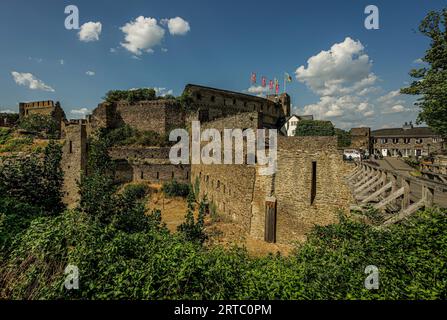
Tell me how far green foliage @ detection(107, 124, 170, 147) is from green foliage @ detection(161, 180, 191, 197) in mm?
9008

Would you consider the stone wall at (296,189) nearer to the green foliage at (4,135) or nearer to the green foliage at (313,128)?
the green foliage at (4,135)

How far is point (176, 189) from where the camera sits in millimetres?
26359

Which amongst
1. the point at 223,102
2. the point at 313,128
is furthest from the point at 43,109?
the point at 313,128

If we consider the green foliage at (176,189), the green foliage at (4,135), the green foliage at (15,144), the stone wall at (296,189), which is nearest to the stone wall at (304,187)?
the stone wall at (296,189)

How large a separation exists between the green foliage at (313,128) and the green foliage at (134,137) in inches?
1524

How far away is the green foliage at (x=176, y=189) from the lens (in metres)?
26.2

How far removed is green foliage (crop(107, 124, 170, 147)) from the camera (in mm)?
33438

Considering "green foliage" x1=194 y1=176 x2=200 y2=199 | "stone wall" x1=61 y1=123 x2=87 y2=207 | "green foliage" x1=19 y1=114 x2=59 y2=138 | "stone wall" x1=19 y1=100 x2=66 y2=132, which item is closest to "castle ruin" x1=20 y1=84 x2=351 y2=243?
"stone wall" x1=61 y1=123 x2=87 y2=207

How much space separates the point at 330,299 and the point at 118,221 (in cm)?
718

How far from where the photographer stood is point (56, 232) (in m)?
5.50

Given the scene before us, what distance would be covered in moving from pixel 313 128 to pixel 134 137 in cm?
4609

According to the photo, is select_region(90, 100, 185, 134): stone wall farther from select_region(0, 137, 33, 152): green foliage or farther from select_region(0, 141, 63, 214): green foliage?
select_region(0, 141, 63, 214): green foliage
